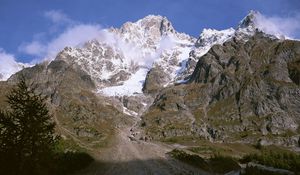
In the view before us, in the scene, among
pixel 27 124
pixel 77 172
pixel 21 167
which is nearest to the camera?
pixel 21 167

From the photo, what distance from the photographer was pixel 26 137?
1503 inches

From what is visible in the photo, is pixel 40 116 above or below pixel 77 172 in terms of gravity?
above

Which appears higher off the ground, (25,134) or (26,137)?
(25,134)

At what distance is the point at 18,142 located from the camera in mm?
37594

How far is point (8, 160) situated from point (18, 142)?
1.91 meters

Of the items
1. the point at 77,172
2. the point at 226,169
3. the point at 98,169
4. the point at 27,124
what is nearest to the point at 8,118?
the point at 27,124

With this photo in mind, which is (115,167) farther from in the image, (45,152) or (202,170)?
(45,152)

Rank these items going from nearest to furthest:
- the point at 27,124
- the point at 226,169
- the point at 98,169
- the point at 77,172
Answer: the point at 27,124
the point at 77,172
the point at 98,169
the point at 226,169

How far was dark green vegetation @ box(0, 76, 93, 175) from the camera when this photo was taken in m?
36.4

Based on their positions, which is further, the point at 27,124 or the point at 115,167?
the point at 115,167

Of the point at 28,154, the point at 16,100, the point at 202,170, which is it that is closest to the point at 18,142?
the point at 28,154

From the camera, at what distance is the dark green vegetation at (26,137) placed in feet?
119

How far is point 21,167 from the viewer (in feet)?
119

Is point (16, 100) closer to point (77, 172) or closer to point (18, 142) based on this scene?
point (18, 142)
